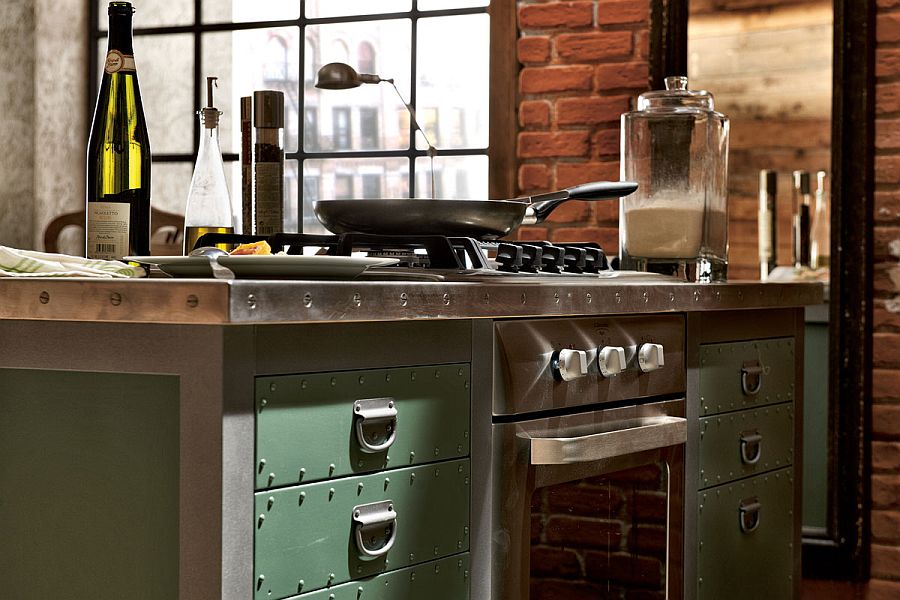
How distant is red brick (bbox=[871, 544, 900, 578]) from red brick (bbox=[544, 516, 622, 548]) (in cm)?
131

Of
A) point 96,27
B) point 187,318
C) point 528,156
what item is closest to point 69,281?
point 187,318

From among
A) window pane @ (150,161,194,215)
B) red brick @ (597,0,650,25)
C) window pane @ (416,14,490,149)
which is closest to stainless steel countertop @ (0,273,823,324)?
red brick @ (597,0,650,25)

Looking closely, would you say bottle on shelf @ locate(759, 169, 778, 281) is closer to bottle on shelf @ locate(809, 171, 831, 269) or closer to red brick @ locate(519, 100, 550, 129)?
bottle on shelf @ locate(809, 171, 831, 269)

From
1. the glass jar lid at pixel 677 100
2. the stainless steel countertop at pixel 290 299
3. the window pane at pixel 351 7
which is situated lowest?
the stainless steel countertop at pixel 290 299

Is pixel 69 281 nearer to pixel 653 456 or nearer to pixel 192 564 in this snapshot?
pixel 192 564

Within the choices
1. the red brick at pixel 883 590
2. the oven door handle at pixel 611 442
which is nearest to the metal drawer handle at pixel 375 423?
the oven door handle at pixel 611 442

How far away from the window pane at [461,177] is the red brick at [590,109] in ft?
1.04

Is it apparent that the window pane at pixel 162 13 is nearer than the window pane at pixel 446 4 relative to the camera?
No

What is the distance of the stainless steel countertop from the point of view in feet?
2.86

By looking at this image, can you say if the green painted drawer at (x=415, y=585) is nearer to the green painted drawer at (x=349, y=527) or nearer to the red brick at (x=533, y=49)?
the green painted drawer at (x=349, y=527)

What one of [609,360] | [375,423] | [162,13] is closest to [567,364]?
[609,360]

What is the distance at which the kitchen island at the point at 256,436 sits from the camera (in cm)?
91

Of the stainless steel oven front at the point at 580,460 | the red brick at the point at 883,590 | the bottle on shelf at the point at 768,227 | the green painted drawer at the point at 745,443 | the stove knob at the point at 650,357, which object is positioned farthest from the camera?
→ the bottle on shelf at the point at 768,227

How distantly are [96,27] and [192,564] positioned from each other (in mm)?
2862
